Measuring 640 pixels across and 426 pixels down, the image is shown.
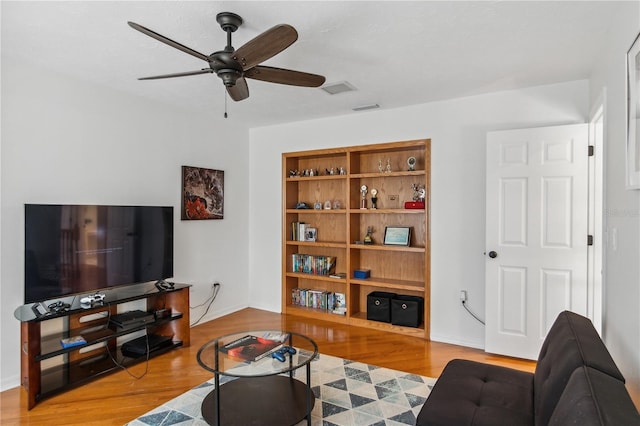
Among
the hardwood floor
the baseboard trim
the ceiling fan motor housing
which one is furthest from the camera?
the baseboard trim

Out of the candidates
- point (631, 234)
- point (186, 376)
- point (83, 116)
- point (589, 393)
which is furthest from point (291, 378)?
point (83, 116)

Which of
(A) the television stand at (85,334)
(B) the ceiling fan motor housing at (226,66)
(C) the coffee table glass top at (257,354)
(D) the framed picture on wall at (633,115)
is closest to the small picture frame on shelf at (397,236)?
(C) the coffee table glass top at (257,354)

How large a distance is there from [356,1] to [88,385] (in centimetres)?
322

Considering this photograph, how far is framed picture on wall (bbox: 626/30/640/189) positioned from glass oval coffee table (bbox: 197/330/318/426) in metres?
1.87

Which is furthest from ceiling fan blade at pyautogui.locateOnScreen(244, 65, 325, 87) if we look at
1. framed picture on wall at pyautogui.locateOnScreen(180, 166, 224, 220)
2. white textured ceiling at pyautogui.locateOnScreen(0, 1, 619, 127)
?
framed picture on wall at pyautogui.locateOnScreen(180, 166, 224, 220)

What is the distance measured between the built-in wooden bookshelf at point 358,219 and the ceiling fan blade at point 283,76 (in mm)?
1895

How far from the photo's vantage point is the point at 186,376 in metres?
2.89

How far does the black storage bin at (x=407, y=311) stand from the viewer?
12.6ft

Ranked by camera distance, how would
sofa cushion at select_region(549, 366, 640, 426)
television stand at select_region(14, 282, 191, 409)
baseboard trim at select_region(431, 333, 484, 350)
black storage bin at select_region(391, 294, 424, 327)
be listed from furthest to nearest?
black storage bin at select_region(391, 294, 424, 327), baseboard trim at select_region(431, 333, 484, 350), television stand at select_region(14, 282, 191, 409), sofa cushion at select_region(549, 366, 640, 426)

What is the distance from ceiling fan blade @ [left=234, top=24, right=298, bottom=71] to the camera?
1690mm

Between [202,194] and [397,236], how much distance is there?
231 centimetres

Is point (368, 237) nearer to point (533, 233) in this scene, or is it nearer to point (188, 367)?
point (533, 233)

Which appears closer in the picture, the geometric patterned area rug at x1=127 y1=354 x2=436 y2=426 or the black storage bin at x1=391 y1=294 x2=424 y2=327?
the geometric patterned area rug at x1=127 y1=354 x2=436 y2=426

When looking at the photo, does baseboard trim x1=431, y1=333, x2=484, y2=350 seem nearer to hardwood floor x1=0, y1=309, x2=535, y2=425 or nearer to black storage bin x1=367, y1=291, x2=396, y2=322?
hardwood floor x1=0, y1=309, x2=535, y2=425
